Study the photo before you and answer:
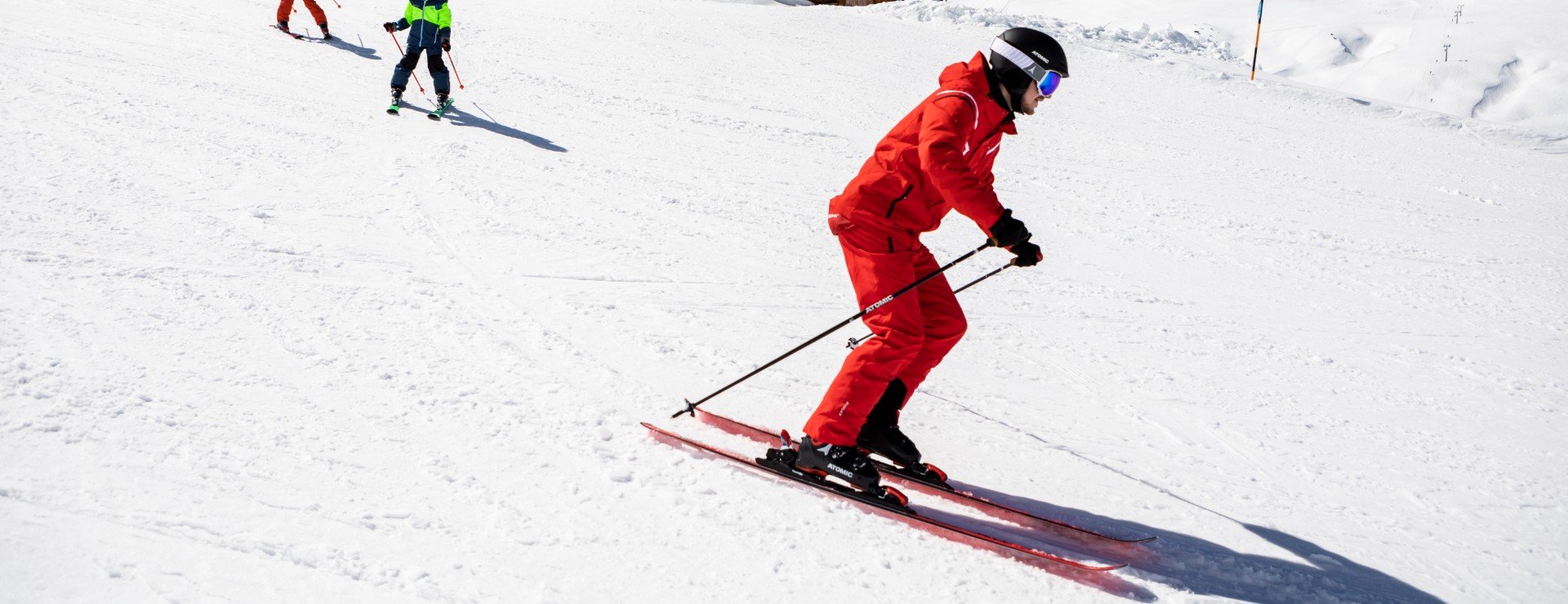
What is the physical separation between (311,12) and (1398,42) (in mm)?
15032

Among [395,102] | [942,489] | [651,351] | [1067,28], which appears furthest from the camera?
[1067,28]

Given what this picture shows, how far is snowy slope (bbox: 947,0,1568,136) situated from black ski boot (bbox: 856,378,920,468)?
39.4 feet

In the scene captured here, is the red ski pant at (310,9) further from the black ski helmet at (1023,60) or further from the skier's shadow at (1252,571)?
the skier's shadow at (1252,571)

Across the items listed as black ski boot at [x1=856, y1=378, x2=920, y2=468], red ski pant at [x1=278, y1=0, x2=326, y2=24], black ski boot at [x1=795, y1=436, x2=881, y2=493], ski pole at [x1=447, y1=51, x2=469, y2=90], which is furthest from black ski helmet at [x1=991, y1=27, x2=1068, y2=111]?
red ski pant at [x1=278, y1=0, x2=326, y2=24]

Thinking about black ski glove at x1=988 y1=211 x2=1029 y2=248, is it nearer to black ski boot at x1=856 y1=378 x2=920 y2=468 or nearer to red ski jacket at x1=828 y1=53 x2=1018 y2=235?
red ski jacket at x1=828 y1=53 x2=1018 y2=235

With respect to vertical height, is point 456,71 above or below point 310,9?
below

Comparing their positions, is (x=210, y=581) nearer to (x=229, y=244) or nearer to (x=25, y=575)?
(x=25, y=575)

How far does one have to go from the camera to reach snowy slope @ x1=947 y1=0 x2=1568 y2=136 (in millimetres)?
12648

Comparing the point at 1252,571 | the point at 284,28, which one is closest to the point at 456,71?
the point at 284,28

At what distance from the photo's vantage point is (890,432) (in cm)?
367

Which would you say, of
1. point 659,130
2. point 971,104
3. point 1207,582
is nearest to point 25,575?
point 971,104

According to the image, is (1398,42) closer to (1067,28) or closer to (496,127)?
(1067,28)

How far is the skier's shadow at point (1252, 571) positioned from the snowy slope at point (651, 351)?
0.06 feet

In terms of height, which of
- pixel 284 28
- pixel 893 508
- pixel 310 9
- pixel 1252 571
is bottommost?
pixel 1252 571
